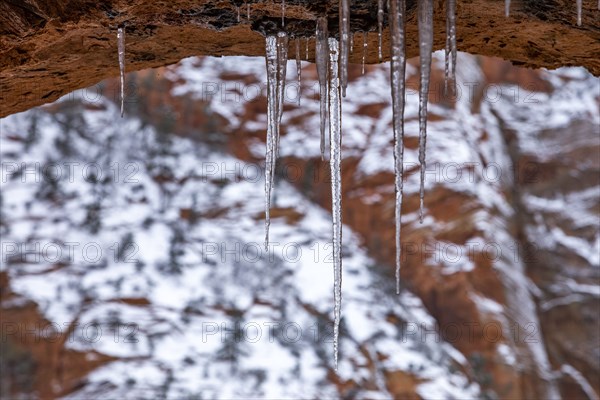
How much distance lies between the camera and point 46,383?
585 cm

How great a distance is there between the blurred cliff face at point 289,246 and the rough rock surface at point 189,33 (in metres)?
3.87

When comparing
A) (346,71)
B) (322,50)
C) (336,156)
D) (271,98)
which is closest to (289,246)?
(271,98)

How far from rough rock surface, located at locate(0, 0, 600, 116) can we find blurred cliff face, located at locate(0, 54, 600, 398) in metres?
3.87

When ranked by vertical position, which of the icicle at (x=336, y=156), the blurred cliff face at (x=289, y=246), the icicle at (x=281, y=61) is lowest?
the blurred cliff face at (x=289, y=246)

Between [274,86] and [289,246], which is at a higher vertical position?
[274,86]

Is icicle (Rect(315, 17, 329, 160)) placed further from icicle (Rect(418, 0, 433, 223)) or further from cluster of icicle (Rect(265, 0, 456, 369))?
icicle (Rect(418, 0, 433, 223))

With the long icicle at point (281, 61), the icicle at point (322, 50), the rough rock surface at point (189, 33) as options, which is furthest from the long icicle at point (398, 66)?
the long icicle at point (281, 61)

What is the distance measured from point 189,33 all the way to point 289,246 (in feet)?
14.7

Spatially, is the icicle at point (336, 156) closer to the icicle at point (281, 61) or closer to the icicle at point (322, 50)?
the icicle at point (322, 50)

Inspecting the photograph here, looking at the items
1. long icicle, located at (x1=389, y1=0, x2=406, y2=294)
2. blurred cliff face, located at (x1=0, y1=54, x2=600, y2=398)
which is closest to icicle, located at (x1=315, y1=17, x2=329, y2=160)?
long icicle, located at (x1=389, y1=0, x2=406, y2=294)

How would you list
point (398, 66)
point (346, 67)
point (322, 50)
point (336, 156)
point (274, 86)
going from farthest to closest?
point (274, 86)
point (336, 156)
point (322, 50)
point (346, 67)
point (398, 66)

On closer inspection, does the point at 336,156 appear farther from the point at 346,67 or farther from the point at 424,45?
the point at 424,45

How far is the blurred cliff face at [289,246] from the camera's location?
6.11m

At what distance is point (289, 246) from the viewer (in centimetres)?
677
